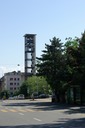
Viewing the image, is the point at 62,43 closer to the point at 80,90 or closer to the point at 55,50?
the point at 55,50

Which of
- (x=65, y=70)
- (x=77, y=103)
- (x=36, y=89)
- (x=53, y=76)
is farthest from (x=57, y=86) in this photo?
(x=36, y=89)

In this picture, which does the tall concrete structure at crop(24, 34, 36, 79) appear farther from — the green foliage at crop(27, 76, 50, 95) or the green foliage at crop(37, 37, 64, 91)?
the green foliage at crop(37, 37, 64, 91)

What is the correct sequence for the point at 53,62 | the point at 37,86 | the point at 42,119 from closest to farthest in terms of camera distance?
the point at 42,119
the point at 53,62
the point at 37,86

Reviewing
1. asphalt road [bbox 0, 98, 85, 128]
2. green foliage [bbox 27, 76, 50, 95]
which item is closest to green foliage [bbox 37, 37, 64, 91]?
asphalt road [bbox 0, 98, 85, 128]

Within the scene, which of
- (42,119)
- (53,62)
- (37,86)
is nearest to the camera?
(42,119)

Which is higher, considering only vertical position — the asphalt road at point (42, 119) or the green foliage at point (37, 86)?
the green foliage at point (37, 86)

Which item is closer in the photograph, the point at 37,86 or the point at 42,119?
the point at 42,119

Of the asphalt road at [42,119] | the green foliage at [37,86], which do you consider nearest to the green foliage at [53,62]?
the asphalt road at [42,119]

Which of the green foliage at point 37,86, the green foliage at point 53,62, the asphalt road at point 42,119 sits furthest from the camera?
the green foliage at point 37,86

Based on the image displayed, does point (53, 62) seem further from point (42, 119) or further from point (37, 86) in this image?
point (37, 86)

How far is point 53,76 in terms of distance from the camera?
72312 millimetres

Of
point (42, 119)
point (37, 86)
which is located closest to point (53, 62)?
point (42, 119)

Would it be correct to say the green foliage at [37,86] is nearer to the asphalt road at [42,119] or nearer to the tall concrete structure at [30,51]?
the tall concrete structure at [30,51]

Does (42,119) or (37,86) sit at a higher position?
(37,86)
